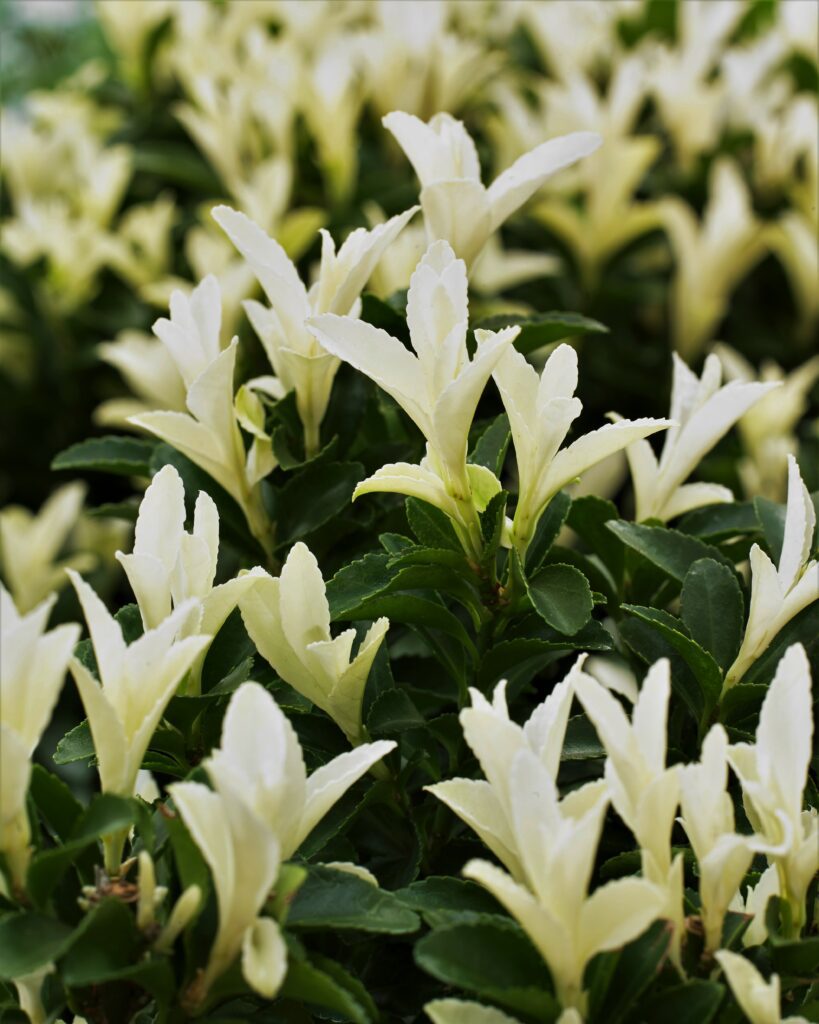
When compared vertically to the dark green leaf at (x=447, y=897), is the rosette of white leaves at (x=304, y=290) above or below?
above

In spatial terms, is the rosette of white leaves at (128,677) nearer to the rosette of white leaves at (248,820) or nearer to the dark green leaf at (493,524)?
the rosette of white leaves at (248,820)

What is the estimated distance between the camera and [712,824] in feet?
2.69

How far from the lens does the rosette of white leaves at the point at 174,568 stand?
94 cm

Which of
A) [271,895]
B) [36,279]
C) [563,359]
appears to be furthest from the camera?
[36,279]

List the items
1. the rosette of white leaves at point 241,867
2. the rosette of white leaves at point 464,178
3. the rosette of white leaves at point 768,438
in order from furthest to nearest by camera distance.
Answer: the rosette of white leaves at point 768,438
the rosette of white leaves at point 464,178
the rosette of white leaves at point 241,867

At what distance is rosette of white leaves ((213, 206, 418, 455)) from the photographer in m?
1.07

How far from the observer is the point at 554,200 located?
2.30m

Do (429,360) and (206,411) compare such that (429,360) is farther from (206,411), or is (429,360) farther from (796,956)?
(796,956)

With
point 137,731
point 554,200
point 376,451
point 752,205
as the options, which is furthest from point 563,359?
point 752,205

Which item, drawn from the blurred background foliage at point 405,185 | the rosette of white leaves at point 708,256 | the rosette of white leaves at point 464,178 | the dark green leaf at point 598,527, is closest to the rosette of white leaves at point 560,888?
the dark green leaf at point 598,527

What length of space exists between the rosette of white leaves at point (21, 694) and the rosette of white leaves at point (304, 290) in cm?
39

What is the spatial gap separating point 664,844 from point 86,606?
0.40 meters

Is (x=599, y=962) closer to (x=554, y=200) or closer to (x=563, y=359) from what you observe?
(x=563, y=359)

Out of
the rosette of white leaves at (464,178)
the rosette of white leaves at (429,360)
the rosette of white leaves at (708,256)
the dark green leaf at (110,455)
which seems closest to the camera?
the rosette of white leaves at (429,360)
